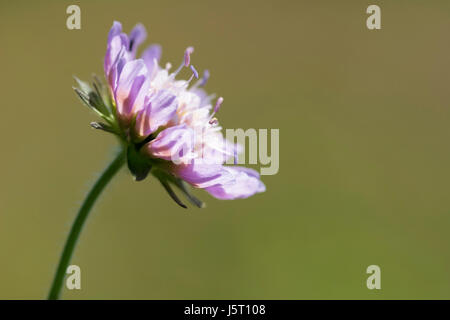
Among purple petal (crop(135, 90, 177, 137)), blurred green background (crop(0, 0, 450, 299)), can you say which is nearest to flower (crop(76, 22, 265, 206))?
purple petal (crop(135, 90, 177, 137))

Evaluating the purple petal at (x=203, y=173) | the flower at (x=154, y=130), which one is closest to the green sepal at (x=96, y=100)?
the flower at (x=154, y=130)

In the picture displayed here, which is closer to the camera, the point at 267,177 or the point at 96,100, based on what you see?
the point at 96,100

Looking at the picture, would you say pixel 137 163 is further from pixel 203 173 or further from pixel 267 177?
pixel 267 177

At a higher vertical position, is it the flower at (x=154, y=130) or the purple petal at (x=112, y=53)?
the purple petal at (x=112, y=53)

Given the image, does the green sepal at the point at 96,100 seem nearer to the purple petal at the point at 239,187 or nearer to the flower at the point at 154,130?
the flower at the point at 154,130

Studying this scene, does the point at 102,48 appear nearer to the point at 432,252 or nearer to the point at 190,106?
the point at 432,252

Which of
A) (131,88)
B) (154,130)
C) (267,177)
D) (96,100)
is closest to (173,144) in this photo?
(154,130)
